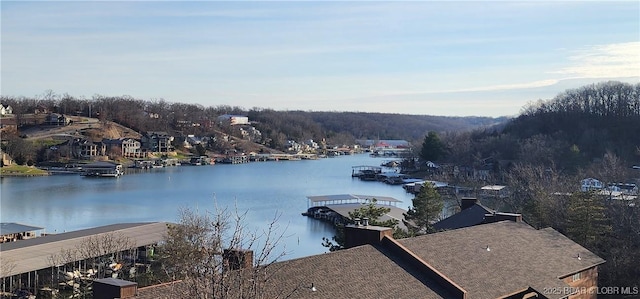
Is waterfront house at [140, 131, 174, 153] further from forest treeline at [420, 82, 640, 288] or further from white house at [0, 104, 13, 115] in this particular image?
forest treeline at [420, 82, 640, 288]

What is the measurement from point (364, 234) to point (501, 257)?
325 cm

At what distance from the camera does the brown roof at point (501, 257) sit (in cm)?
1230

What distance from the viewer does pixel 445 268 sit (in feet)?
40.4

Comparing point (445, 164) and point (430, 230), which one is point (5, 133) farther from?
point (430, 230)

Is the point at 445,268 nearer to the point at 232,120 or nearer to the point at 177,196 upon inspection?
the point at 177,196

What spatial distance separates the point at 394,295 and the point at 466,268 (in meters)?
2.57

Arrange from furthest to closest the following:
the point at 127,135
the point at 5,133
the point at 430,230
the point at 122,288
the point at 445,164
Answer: the point at 127,135, the point at 5,133, the point at 445,164, the point at 430,230, the point at 122,288

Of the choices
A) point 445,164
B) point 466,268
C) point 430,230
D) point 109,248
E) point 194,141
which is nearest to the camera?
point 466,268

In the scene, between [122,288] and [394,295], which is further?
[394,295]

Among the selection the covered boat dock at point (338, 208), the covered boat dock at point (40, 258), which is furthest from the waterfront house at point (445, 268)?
the covered boat dock at point (338, 208)

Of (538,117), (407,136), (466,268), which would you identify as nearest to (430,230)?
(466,268)

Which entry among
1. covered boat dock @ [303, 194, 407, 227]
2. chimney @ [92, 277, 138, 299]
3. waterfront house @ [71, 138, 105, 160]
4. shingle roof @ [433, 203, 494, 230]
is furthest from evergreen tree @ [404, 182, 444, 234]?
waterfront house @ [71, 138, 105, 160]

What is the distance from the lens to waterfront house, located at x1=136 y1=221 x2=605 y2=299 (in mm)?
10477

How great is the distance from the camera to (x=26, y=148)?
6544cm
